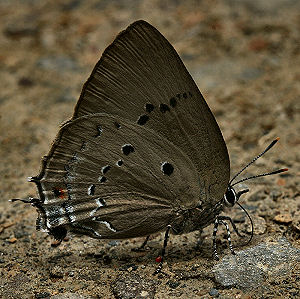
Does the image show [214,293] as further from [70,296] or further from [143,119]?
[143,119]

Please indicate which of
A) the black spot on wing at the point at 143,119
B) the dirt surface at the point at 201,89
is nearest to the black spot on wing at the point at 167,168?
the black spot on wing at the point at 143,119

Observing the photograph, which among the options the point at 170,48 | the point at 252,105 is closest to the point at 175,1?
the point at 252,105

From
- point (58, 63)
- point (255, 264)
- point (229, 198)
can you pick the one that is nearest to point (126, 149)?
point (229, 198)

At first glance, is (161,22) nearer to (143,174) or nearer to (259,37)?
(259,37)

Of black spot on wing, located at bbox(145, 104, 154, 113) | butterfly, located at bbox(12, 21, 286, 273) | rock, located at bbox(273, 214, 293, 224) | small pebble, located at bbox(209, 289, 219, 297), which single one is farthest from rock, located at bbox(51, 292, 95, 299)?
rock, located at bbox(273, 214, 293, 224)

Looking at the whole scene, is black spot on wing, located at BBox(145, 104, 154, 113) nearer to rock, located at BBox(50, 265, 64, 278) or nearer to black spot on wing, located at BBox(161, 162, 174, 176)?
black spot on wing, located at BBox(161, 162, 174, 176)

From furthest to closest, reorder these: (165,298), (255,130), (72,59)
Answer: (72,59)
(255,130)
(165,298)

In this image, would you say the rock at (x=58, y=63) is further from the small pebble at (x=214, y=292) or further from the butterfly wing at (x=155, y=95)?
the small pebble at (x=214, y=292)
